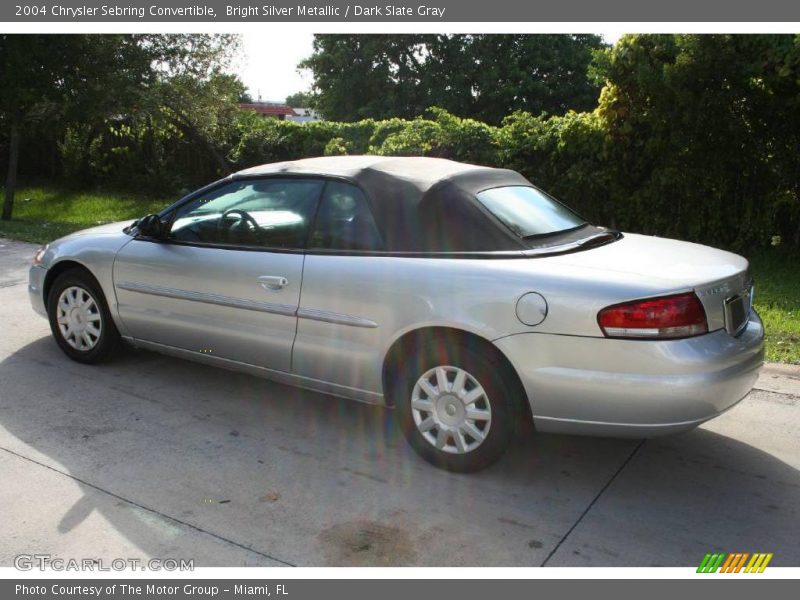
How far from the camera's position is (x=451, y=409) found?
3.80 meters

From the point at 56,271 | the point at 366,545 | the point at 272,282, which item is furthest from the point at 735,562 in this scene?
the point at 56,271

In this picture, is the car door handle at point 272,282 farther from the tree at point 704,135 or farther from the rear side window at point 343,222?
the tree at point 704,135

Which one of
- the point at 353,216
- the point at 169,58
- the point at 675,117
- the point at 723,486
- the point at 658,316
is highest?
the point at 169,58

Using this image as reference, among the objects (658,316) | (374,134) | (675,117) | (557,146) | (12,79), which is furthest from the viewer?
(374,134)

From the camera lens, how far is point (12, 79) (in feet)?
38.7

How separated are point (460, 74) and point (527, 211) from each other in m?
30.3

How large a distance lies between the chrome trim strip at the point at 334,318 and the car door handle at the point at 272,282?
0.60ft

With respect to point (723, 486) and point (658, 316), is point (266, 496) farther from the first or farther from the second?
point (723, 486)

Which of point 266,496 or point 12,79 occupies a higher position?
point 12,79

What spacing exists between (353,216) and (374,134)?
917 cm

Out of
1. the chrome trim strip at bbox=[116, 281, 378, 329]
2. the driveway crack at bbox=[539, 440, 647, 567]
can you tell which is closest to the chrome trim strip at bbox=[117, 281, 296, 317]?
the chrome trim strip at bbox=[116, 281, 378, 329]

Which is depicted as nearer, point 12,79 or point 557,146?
point 557,146

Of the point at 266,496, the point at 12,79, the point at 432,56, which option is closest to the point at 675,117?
the point at 266,496

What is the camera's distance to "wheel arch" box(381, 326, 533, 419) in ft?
12.0
